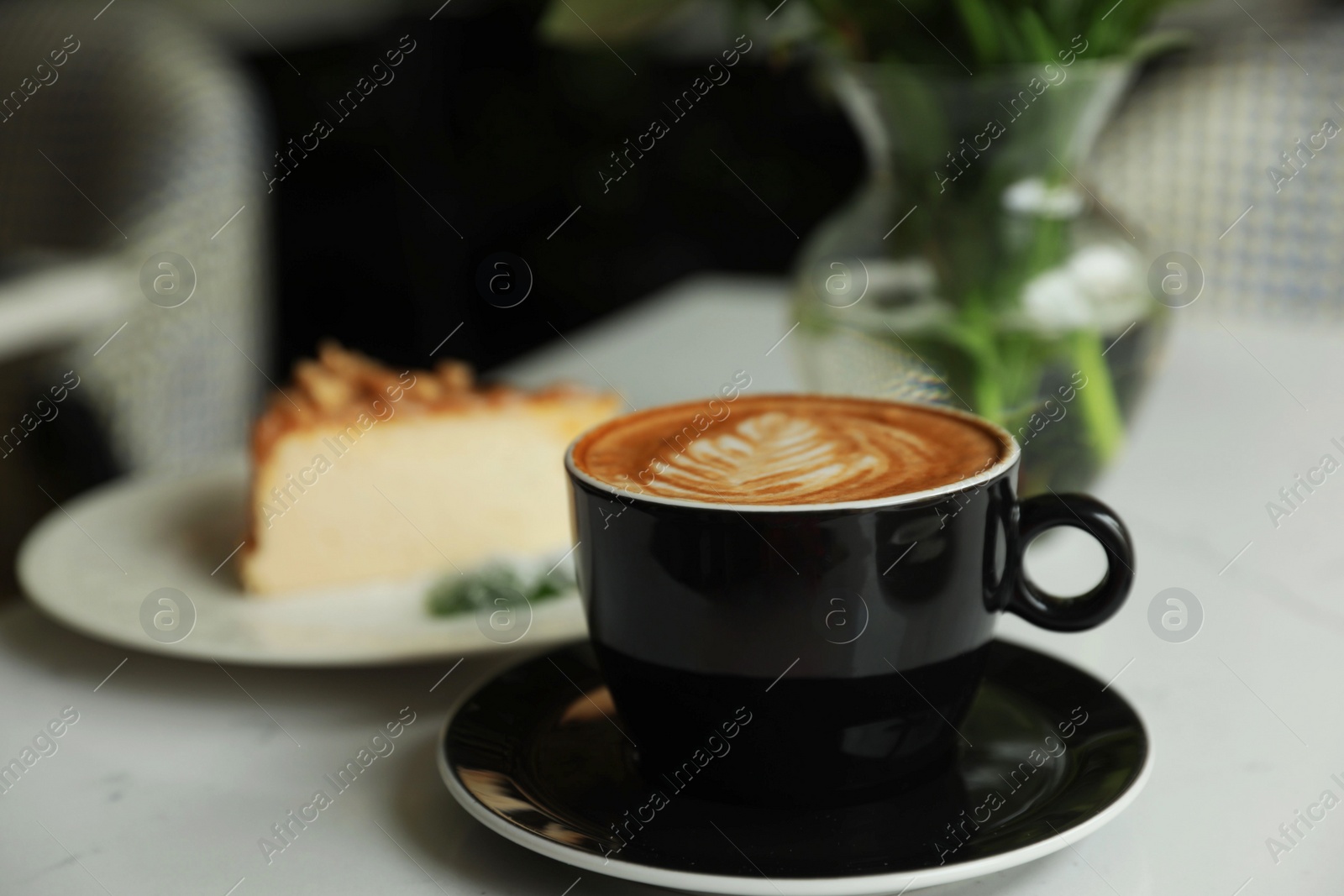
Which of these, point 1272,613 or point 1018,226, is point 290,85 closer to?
point 1018,226

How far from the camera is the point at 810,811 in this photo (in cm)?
43

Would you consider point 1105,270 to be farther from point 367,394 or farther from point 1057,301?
point 367,394

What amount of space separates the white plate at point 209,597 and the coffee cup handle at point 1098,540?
0.69ft

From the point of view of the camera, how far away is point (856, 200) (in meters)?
0.79

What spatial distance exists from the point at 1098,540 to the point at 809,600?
0.11 meters

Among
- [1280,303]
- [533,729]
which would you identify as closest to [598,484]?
[533,729]

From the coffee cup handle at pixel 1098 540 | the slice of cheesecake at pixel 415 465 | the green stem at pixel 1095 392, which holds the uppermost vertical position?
the slice of cheesecake at pixel 415 465

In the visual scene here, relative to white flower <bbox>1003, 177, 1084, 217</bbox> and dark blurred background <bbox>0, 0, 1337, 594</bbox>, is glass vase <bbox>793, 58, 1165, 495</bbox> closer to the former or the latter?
white flower <bbox>1003, 177, 1084, 217</bbox>

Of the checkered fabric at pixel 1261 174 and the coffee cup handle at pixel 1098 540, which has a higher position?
the coffee cup handle at pixel 1098 540

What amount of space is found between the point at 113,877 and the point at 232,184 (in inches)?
56.2

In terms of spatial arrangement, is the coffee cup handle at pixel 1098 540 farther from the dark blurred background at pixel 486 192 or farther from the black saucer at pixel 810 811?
the dark blurred background at pixel 486 192

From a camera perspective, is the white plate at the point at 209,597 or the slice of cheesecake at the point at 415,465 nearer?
the white plate at the point at 209,597

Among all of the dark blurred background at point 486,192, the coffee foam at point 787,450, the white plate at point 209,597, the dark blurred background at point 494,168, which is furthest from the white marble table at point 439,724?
the dark blurred background at point 486,192

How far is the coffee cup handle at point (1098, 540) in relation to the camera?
0.44 metres
